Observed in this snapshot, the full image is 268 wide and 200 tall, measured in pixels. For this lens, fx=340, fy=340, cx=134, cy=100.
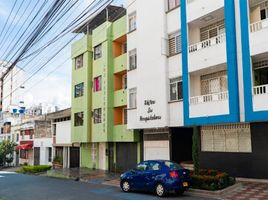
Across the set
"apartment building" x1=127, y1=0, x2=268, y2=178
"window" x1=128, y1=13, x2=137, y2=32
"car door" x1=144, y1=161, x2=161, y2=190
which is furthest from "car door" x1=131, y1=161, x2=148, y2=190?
"window" x1=128, y1=13, x2=137, y2=32

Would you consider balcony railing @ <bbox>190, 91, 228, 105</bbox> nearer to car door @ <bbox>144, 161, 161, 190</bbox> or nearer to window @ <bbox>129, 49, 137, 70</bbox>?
car door @ <bbox>144, 161, 161, 190</bbox>

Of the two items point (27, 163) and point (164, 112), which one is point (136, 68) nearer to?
point (164, 112)

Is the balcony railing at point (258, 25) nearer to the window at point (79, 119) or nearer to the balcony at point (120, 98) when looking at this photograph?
the balcony at point (120, 98)

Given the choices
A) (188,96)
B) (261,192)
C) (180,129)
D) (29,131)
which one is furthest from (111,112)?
(29,131)

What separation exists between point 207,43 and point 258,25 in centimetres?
337

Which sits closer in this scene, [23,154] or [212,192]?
[212,192]

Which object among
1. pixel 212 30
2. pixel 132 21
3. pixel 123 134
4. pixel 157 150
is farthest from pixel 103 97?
pixel 212 30

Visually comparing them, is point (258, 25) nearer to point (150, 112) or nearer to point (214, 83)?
point (214, 83)

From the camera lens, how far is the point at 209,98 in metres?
18.7

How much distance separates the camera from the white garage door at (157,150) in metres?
22.5

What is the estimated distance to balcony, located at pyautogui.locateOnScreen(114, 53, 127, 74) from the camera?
1040 inches

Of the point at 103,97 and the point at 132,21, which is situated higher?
the point at 132,21

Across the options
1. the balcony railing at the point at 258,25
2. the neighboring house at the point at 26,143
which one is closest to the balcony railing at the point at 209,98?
the balcony railing at the point at 258,25

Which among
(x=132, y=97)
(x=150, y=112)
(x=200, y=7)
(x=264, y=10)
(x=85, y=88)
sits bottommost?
(x=150, y=112)
